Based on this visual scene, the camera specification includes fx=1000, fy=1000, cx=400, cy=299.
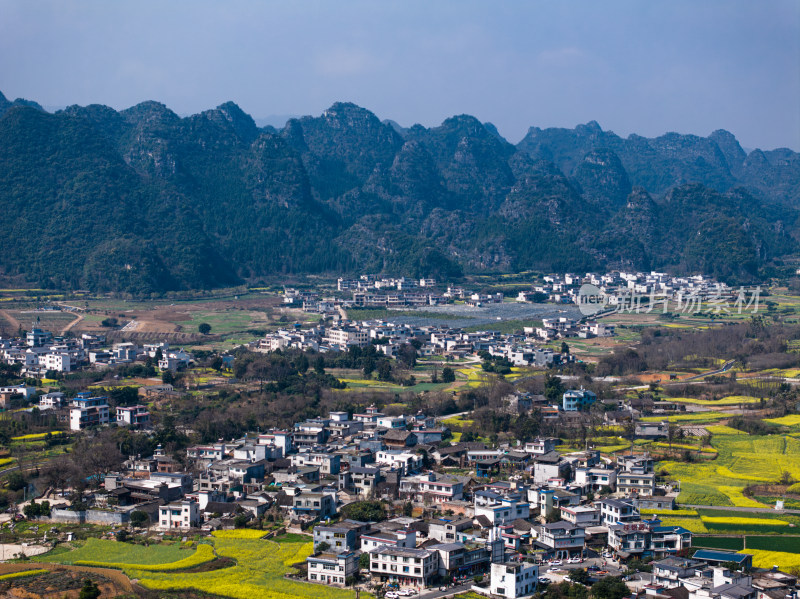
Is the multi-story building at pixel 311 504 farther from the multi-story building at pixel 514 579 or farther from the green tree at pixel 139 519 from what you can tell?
the multi-story building at pixel 514 579

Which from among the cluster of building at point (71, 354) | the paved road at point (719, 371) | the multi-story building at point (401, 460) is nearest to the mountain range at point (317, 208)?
the cluster of building at point (71, 354)

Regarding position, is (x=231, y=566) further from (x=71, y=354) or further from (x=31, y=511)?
(x=71, y=354)

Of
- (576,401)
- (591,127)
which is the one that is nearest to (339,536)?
(576,401)

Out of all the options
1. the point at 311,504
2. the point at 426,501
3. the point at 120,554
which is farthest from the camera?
the point at 426,501

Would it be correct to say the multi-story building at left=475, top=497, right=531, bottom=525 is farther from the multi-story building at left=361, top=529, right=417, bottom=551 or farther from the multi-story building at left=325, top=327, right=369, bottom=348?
the multi-story building at left=325, top=327, right=369, bottom=348

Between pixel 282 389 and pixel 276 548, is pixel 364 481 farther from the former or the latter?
pixel 282 389

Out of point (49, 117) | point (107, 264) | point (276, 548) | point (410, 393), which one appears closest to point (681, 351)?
point (410, 393)
